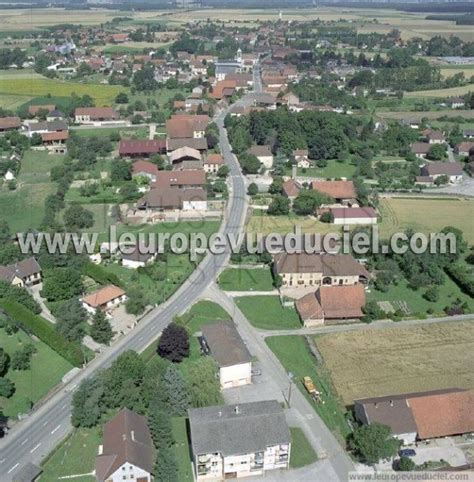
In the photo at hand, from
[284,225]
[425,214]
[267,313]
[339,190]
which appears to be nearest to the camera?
[267,313]

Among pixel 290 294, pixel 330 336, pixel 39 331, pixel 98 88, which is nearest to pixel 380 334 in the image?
pixel 330 336

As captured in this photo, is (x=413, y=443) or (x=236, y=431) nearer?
(x=236, y=431)

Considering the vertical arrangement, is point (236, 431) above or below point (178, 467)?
above

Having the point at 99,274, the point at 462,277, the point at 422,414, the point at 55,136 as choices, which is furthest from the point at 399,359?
the point at 55,136

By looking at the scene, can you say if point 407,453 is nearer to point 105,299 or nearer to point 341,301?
point 341,301

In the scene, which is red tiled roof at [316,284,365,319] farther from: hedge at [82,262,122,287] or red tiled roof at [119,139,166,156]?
red tiled roof at [119,139,166,156]

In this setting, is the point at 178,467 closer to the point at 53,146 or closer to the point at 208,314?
the point at 208,314

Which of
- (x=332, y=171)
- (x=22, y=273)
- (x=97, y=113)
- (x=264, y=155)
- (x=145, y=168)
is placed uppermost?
(x=97, y=113)
